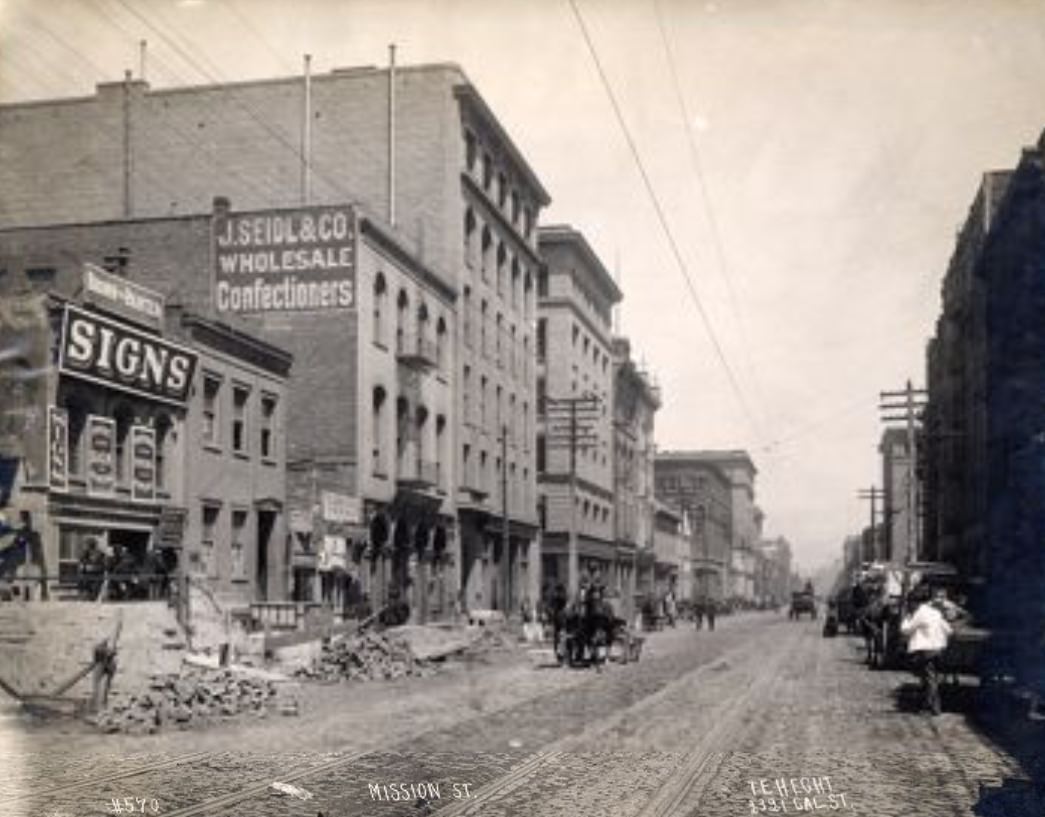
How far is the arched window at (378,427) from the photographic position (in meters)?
38.3

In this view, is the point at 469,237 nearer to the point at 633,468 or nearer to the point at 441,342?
the point at 441,342

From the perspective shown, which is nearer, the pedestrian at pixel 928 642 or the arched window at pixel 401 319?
the pedestrian at pixel 928 642

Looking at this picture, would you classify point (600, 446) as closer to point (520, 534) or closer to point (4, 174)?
point (520, 534)

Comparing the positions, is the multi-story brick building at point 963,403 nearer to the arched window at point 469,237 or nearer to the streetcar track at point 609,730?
the arched window at point 469,237

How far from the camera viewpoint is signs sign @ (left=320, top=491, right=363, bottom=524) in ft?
112

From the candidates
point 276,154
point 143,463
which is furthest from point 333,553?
point 276,154

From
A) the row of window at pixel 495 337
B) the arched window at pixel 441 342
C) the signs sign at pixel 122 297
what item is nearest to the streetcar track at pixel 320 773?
the signs sign at pixel 122 297

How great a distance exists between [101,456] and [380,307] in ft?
47.6

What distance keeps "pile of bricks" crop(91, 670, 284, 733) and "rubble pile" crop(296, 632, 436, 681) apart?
502 cm

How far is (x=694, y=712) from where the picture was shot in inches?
677

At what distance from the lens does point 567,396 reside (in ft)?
217

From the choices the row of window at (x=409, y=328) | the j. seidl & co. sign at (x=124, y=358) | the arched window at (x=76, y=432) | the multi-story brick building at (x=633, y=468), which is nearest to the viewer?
the j. seidl & co. sign at (x=124, y=358)

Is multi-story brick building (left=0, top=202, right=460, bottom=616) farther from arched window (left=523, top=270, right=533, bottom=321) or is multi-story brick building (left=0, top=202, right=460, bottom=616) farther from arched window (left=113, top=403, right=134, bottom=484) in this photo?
arched window (left=523, top=270, right=533, bottom=321)

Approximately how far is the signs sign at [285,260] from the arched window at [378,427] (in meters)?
3.71
